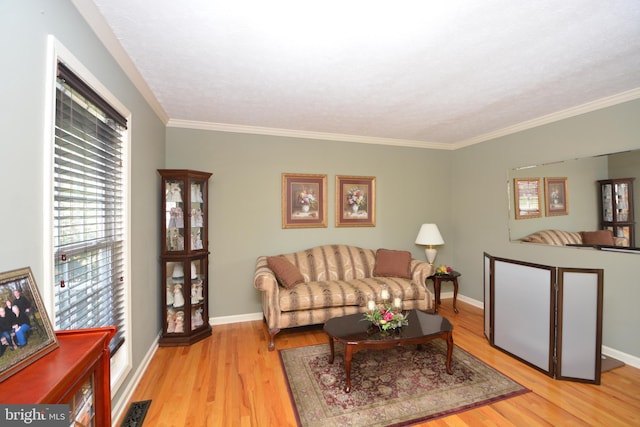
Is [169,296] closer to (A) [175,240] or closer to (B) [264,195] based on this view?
(A) [175,240]

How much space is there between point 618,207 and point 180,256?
14.8ft

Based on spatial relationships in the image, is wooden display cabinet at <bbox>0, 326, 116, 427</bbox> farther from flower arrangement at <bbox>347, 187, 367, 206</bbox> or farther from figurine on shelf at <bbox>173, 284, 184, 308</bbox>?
flower arrangement at <bbox>347, 187, 367, 206</bbox>

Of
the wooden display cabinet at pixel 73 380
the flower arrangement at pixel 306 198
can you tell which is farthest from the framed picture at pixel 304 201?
the wooden display cabinet at pixel 73 380

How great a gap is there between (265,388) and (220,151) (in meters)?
2.80

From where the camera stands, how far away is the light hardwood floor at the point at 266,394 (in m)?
1.98

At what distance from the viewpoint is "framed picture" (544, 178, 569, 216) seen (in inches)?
127

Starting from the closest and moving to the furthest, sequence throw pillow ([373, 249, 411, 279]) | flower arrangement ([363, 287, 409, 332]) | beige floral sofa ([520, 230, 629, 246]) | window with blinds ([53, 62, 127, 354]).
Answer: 1. window with blinds ([53, 62, 127, 354])
2. flower arrangement ([363, 287, 409, 332])
3. beige floral sofa ([520, 230, 629, 246])
4. throw pillow ([373, 249, 411, 279])

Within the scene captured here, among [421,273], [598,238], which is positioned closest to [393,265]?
[421,273]

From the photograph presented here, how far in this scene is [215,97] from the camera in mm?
2850

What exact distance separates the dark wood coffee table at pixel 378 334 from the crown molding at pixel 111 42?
267 centimetres

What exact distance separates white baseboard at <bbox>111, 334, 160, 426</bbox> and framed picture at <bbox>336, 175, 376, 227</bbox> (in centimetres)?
272

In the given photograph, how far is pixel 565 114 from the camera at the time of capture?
10.6 ft

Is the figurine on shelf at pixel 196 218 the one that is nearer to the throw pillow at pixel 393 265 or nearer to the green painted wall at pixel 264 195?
the green painted wall at pixel 264 195

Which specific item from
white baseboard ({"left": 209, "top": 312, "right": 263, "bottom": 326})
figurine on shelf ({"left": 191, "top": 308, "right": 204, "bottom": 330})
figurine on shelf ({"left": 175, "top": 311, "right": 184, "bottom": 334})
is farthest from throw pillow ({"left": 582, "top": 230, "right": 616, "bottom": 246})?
figurine on shelf ({"left": 175, "top": 311, "right": 184, "bottom": 334})
